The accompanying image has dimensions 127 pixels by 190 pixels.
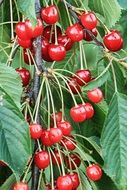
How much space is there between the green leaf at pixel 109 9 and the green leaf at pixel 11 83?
0.58 metres

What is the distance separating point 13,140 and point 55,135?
14 centimetres

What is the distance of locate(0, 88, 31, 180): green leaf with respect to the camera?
68.2 inches

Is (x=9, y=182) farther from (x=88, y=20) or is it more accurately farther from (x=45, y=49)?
(x=88, y=20)

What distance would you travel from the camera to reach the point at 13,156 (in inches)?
69.0

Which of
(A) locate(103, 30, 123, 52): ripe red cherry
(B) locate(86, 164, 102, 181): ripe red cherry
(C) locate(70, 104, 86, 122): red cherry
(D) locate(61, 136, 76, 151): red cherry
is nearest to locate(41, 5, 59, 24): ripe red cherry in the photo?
(A) locate(103, 30, 123, 52): ripe red cherry

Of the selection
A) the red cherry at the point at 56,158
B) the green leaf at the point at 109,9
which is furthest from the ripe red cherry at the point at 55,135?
the green leaf at the point at 109,9

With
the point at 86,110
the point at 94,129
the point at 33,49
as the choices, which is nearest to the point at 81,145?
the point at 94,129

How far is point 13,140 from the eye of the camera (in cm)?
176

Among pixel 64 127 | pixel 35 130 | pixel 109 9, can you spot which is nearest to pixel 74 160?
pixel 64 127

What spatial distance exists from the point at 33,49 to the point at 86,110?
0.29 metres

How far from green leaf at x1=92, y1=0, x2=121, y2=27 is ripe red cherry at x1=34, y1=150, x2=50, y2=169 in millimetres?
651

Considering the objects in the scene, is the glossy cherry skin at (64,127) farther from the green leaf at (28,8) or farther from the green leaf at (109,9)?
the green leaf at (109,9)

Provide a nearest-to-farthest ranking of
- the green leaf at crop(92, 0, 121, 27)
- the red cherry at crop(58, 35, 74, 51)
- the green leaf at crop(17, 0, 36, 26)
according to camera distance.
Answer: the green leaf at crop(17, 0, 36, 26)
the red cherry at crop(58, 35, 74, 51)
the green leaf at crop(92, 0, 121, 27)

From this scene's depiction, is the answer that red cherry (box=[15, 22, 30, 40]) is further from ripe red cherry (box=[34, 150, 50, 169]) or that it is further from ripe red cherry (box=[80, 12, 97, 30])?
ripe red cherry (box=[34, 150, 50, 169])
